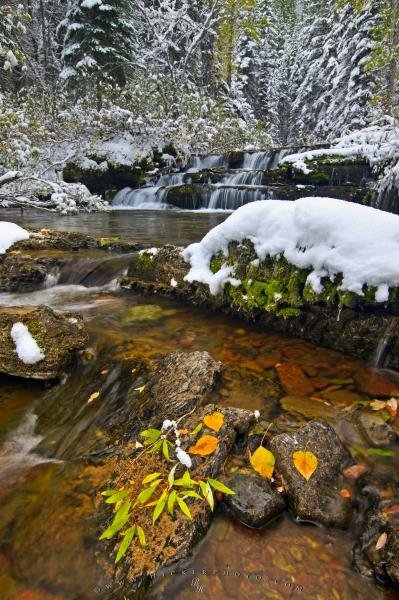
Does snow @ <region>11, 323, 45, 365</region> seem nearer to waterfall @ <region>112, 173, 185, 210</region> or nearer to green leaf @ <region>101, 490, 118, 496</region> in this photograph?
green leaf @ <region>101, 490, 118, 496</region>

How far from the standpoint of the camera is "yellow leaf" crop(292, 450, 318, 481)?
2.27m

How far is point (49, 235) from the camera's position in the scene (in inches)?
313

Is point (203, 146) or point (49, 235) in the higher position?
point (203, 146)

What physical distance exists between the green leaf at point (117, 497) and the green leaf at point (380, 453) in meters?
1.63

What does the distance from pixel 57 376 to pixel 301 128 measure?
39.2 metres

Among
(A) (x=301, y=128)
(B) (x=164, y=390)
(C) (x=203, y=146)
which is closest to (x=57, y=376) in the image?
(B) (x=164, y=390)

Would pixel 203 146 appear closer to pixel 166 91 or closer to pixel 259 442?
pixel 166 91

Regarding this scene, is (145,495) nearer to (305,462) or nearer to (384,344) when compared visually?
(305,462)

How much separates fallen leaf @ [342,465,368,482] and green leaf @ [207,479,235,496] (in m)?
0.76

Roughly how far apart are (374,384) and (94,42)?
75.7 feet

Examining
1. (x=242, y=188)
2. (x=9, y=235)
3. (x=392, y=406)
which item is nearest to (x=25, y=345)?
(x=392, y=406)

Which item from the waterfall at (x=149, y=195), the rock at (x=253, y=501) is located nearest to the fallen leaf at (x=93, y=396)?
the rock at (x=253, y=501)

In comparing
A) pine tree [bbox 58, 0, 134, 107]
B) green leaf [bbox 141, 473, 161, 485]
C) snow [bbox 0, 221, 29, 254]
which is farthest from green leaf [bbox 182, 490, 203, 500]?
pine tree [bbox 58, 0, 134, 107]

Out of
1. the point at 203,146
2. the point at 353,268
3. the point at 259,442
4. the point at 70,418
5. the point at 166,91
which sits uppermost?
the point at 166,91
